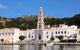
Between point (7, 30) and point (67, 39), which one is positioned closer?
point (67, 39)

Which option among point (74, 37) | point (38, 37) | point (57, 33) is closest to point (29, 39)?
point (38, 37)

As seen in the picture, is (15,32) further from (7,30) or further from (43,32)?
(43,32)

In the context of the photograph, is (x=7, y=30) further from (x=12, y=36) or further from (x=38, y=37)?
(x=38, y=37)

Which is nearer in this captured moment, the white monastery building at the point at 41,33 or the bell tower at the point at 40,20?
the white monastery building at the point at 41,33

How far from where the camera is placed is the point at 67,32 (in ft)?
238

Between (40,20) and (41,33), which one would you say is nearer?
(41,33)

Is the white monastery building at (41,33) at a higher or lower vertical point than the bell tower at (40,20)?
lower

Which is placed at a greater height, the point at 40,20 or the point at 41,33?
the point at 40,20

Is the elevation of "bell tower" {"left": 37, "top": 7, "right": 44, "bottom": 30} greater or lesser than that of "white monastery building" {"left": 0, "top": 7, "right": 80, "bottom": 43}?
greater

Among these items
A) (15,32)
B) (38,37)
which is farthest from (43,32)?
(15,32)

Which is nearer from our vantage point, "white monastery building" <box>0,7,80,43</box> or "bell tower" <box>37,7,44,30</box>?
"white monastery building" <box>0,7,80,43</box>

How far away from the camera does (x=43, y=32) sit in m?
74.9

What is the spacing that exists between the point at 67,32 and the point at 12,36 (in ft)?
46.3

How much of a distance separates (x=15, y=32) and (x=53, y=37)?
34.8 ft
